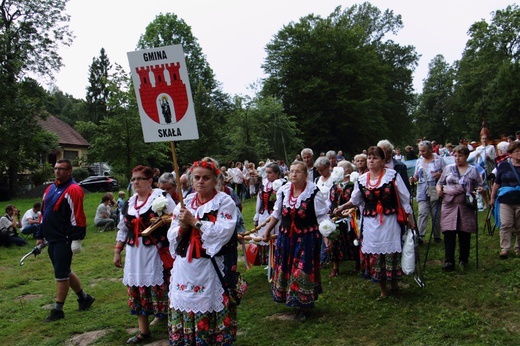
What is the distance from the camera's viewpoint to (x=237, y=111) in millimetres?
31328

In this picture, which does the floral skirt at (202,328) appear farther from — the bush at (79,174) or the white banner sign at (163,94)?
the bush at (79,174)

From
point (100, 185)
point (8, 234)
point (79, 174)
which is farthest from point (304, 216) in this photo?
point (79, 174)

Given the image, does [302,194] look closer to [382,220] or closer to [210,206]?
[382,220]

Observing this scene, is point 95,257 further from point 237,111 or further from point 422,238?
point 237,111

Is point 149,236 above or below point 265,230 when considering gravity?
above

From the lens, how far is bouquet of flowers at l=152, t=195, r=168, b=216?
16.7 ft

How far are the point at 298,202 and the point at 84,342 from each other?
306cm

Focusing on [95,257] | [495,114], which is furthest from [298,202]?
[495,114]

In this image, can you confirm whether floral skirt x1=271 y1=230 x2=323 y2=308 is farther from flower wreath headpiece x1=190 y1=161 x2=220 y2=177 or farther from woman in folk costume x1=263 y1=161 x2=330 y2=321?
flower wreath headpiece x1=190 y1=161 x2=220 y2=177

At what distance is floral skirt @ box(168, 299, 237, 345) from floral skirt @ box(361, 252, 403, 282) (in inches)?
97.5

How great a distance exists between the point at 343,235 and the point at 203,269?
3977 mm

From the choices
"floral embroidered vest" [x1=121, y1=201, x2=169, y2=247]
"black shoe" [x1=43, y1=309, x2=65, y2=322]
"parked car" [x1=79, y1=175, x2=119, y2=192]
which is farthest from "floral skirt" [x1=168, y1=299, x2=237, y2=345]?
"parked car" [x1=79, y1=175, x2=119, y2=192]

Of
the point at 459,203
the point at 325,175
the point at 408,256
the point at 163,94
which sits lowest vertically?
the point at 408,256

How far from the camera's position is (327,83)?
126 feet
